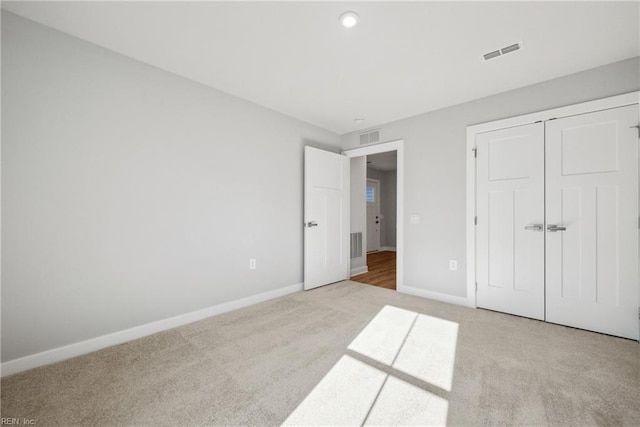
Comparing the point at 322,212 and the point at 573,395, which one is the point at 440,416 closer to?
the point at 573,395

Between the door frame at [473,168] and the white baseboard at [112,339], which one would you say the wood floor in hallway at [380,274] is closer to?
the door frame at [473,168]

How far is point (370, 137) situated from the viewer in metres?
→ 4.12

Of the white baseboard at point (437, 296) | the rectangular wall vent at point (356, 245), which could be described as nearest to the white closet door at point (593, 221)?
the white baseboard at point (437, 296)

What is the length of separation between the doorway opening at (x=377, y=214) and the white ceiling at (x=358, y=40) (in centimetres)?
143

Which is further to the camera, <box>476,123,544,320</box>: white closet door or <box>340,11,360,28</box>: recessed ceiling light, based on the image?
<box>476,123,544,320</box>: white closet door

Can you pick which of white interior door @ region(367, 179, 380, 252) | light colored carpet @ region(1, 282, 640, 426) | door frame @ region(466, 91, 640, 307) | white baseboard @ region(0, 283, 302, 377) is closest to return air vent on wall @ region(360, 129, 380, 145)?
door frame @ region(466, 91, 640, 307)

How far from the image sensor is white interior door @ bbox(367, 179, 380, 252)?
788 cm

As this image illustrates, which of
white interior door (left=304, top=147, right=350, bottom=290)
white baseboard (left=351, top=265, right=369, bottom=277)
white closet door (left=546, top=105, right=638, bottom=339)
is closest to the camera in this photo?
white closet door (left=546, top=105, right=638, bottom=339)

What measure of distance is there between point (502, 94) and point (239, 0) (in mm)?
2897

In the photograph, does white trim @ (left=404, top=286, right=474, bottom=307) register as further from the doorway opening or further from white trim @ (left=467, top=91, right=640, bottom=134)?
white trim @ (left=467, top=91, right=640, bottom=134)

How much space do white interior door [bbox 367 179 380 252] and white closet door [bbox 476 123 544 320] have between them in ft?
15.7

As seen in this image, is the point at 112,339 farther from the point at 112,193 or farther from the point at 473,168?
the point at 473,168

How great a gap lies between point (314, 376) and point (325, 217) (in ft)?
8.21

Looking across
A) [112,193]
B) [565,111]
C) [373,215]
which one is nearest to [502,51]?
[565,111]
